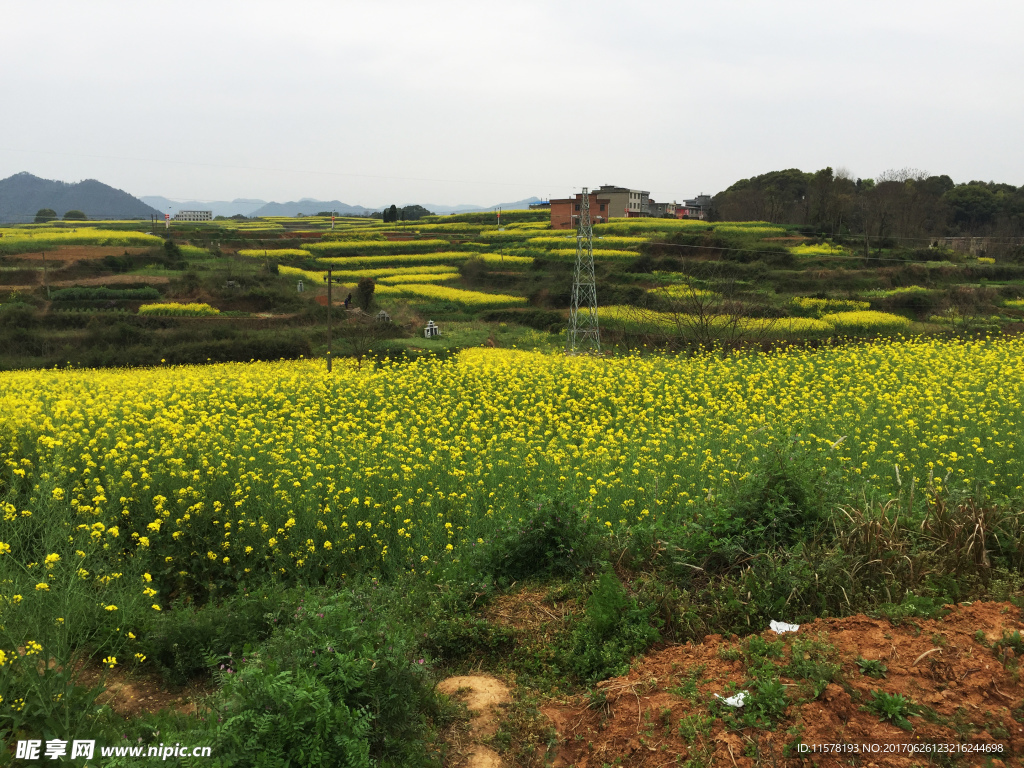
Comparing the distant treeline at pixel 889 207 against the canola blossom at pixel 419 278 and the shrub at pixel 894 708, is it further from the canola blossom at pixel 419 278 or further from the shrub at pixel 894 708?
the shrub at pixel 894 708

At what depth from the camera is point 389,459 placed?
9094mm

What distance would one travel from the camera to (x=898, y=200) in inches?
2308

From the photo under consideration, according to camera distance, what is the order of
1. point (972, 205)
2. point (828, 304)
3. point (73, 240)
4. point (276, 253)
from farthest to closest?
point (972, 205)
point (276, 253)
point (73, 240)
point (828, 304)

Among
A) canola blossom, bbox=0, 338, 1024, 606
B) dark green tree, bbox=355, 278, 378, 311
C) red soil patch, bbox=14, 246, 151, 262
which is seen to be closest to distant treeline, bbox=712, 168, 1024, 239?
dark green tree, bbox=355, 278, 378, 311

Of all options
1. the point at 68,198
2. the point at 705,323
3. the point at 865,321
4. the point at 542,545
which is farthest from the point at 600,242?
the point at 68,198

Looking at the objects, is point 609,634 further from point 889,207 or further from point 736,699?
point 889,207

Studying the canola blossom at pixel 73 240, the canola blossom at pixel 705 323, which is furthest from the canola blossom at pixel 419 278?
the canola blossom at pixel 73 240

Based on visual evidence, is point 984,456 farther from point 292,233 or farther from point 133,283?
point 292,233

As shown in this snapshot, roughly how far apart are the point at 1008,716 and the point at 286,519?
21.1 feet

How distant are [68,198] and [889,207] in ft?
658

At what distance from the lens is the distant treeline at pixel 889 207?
57.1 meters

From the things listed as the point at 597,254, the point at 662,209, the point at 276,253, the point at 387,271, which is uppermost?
the point at 662,209

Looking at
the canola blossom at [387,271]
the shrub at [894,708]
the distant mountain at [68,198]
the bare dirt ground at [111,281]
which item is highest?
the distant mountain at [68,198]

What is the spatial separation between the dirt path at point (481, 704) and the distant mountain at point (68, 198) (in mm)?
196961
